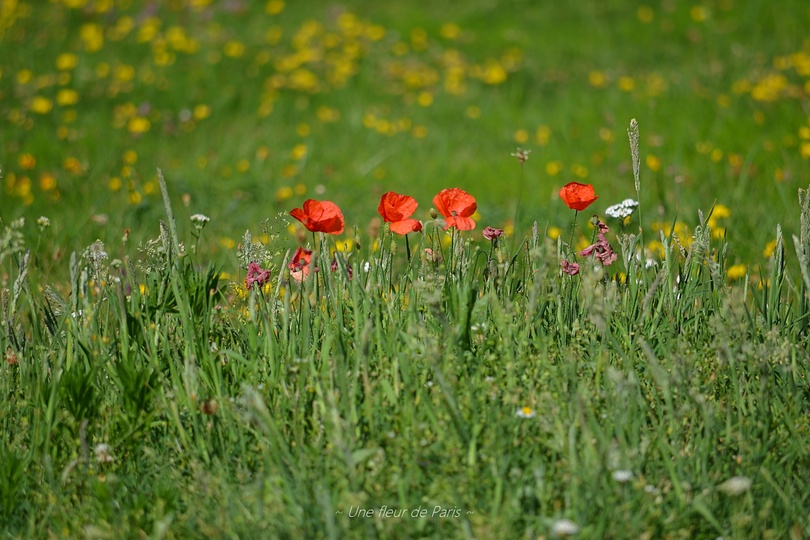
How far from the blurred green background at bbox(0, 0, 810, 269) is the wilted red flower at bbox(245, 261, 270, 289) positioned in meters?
0.84

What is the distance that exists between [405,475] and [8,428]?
1068mm

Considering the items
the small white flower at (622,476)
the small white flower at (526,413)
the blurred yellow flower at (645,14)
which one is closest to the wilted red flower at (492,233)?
the small white flower at (526,413)

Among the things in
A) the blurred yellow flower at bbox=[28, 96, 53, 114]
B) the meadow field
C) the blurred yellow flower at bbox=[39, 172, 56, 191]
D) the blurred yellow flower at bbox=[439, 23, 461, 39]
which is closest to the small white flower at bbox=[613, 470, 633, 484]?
the meadow field

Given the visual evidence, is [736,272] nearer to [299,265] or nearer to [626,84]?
[299,265]

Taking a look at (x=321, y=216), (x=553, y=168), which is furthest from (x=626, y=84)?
(x=321, y=216)

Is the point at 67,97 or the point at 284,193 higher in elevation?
the point at 67,97

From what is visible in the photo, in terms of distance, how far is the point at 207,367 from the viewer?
2.09 m

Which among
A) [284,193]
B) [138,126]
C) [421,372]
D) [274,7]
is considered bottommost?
[284,193]

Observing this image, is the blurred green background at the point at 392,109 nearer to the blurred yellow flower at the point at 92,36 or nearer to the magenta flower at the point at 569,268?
the blurred yellow flower at the point at 92,36

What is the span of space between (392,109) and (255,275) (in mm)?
3695

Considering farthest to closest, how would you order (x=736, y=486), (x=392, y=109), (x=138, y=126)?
(x=392, y=109) → (x=138, y=126) → (x=736, y=486)

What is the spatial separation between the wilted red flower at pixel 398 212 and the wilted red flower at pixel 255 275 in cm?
38

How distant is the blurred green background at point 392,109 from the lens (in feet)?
13.8

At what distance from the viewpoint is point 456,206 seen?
2.20 meters
